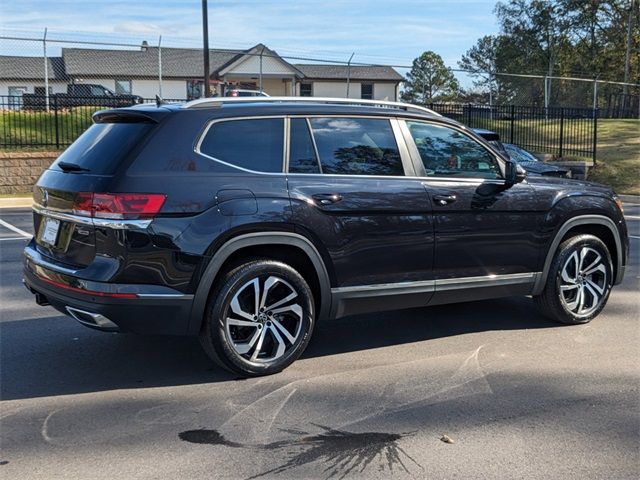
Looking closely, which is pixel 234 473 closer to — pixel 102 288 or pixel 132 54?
pixel 102 288

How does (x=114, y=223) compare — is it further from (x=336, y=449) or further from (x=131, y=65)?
(x=131, y=65)

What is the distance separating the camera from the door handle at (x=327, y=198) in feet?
15.6

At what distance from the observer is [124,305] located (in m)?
4.25

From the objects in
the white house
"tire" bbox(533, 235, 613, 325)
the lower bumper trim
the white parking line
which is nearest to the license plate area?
the lower bumper trim

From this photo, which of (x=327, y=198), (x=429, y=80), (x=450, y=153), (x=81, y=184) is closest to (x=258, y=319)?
(x=327, y=198)

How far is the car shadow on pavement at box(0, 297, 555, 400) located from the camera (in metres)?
4.67

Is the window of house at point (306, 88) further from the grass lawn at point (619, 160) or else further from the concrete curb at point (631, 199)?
the concrete curb at point (631, 199)

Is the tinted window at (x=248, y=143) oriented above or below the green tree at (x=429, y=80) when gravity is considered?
below

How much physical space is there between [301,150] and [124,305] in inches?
64.1

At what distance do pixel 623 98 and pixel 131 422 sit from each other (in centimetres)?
4053

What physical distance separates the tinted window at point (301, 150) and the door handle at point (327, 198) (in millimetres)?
207

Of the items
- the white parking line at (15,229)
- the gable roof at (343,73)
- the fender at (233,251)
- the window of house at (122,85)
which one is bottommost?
the white parking line at (15,229)

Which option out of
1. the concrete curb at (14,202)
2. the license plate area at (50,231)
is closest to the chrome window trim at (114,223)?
the license plate area at (50,231)

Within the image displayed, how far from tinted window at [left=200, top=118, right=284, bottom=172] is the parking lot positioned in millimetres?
1482
